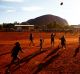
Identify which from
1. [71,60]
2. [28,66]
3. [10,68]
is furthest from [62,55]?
[10,68]

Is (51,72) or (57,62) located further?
(57,62)

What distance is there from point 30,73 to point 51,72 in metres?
1.47

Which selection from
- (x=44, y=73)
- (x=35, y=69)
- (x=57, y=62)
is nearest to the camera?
(x=44, y=73)

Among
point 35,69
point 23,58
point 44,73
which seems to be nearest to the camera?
point 44,73

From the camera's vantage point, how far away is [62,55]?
21.8m

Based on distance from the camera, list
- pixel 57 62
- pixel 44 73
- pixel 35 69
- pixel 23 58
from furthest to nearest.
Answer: pixel 23 58 → pixel 57 62 → pixel 35 69 → pixel 44 73

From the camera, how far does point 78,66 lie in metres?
17.6

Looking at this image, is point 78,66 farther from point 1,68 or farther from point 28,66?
point 1,68

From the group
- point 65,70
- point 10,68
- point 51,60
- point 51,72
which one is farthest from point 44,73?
point 51,60

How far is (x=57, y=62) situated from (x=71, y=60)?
4.67 feet

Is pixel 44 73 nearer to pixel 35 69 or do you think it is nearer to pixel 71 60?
pixel 35 69

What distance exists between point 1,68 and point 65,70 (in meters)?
4.63

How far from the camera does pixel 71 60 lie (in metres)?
19.6

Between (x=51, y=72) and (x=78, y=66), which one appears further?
(x=78, y=66)
